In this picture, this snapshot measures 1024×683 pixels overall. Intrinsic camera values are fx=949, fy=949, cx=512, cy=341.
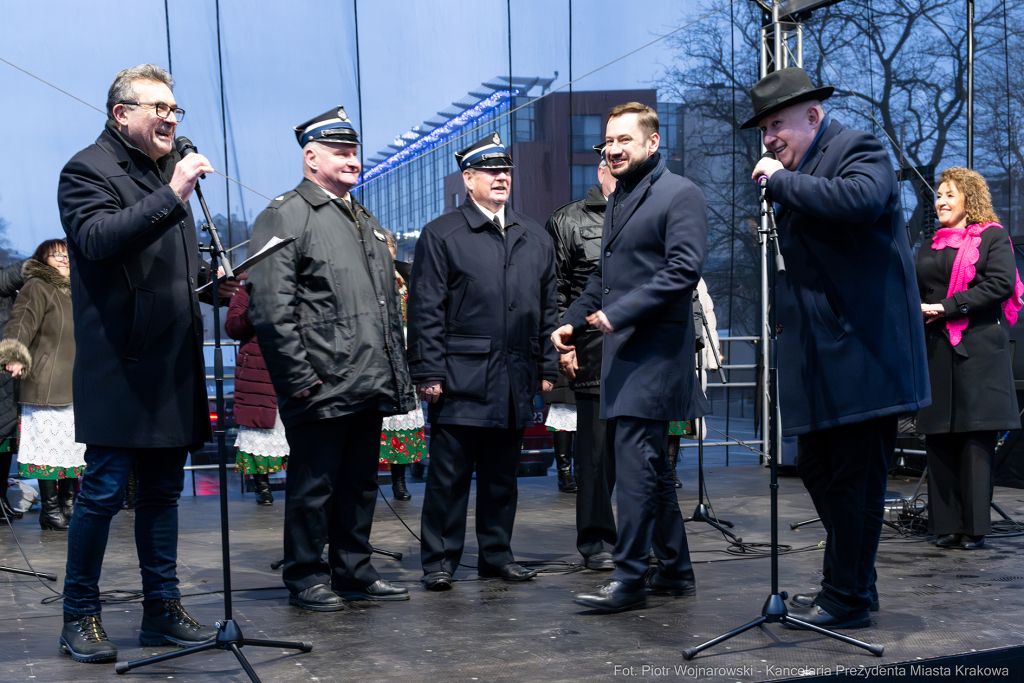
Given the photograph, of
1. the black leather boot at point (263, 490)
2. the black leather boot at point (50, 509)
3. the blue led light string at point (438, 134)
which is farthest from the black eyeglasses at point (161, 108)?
the blue led light string at point (438, 134)

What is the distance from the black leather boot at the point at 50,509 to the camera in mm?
5141

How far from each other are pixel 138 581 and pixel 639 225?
242 cm

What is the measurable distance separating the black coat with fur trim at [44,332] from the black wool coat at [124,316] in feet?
9.15

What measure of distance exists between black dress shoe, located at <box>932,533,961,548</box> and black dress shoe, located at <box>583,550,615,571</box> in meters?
1.62

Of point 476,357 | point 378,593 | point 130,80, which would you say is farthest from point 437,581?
point 130,80

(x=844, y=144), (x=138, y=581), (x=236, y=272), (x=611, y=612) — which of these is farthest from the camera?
(x=138, y=581)

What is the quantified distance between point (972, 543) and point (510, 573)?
7.20 ft

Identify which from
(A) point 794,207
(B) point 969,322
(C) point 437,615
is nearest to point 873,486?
(A) point 794,207

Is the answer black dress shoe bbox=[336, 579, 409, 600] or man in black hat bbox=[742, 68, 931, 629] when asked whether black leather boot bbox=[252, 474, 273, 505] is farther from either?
man in black hat bbox=[742, 68, 931, 629]

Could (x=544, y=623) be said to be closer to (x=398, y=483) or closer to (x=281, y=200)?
(x=281, y=200)

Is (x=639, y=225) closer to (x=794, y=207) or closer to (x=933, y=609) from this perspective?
(x=794, y=207)

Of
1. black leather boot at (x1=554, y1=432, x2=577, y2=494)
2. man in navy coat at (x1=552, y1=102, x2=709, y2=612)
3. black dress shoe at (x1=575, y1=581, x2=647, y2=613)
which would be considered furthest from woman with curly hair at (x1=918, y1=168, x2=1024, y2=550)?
black leather boot at (x1=554, y1=432, x2=577, y2=494)

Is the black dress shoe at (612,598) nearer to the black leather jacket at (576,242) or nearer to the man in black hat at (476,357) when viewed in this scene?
the man in black hat at (476,357)

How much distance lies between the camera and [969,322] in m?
4.45
